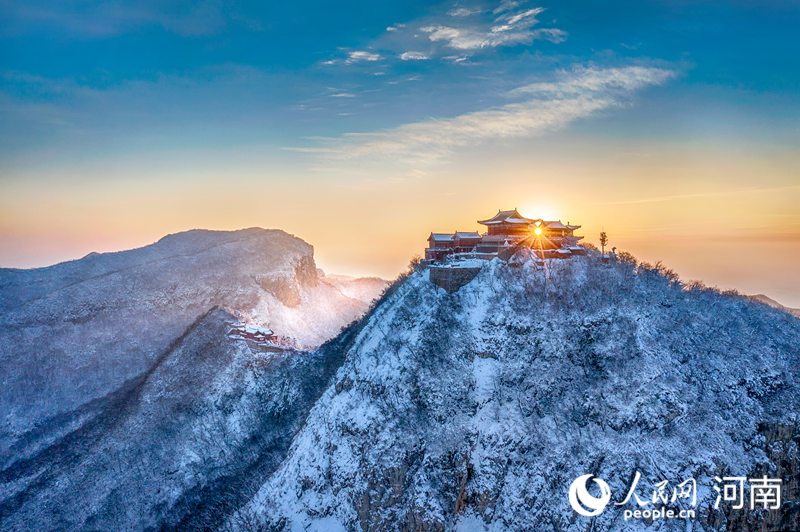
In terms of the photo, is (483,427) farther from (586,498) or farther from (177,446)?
(177,446)

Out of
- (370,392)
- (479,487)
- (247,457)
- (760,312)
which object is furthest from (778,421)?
(247,457)

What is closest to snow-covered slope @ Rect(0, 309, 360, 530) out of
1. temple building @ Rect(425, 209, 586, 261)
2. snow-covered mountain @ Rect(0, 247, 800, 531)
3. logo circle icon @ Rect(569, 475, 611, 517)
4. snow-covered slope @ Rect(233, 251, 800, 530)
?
snow-covered mountain @ Rect(0, 247, 800, 531)

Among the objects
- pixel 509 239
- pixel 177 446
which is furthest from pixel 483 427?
pixel 177 446

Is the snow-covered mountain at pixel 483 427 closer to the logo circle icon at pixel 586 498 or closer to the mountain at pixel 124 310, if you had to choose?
the logo circle icon at pixel 586 498

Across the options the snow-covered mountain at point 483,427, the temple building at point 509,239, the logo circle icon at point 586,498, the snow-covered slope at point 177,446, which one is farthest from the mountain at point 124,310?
the logo circle icon at point 586,498

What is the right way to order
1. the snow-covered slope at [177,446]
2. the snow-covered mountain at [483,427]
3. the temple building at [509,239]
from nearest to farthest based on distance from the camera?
the snow-covered mountain at [483,427], the snow-covered slope at [177,446], the temple building at [509,239]

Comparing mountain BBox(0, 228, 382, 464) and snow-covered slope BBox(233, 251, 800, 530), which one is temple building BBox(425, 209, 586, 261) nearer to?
snow-covered slope BBox(233, 251, 800, 530)
